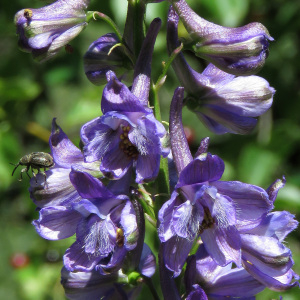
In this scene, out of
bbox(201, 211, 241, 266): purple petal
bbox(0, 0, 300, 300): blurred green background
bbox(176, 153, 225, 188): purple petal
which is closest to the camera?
bbox(176, 153, 225, 188): purple petal

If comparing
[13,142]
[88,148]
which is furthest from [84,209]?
[13,142]

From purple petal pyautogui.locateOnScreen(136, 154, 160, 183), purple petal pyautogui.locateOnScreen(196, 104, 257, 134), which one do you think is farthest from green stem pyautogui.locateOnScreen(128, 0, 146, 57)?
purple petal pyautogui.locateOnScreen(136, 154, 160, 183)

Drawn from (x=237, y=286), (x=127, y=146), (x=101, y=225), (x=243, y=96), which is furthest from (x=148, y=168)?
(x=237, y=286)

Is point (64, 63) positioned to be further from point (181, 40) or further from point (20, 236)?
point (181, 40)

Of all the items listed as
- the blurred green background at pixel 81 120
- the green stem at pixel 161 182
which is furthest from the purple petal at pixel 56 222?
the blurred green background at pixel 81 120

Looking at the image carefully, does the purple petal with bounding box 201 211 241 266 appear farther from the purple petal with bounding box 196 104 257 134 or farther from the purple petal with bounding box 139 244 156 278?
the purple petal with bounding box 196 104 257 134

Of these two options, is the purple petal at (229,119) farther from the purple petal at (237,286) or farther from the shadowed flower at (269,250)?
the purple petal at (237,286)

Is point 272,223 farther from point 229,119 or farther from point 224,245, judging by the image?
point 229,119
